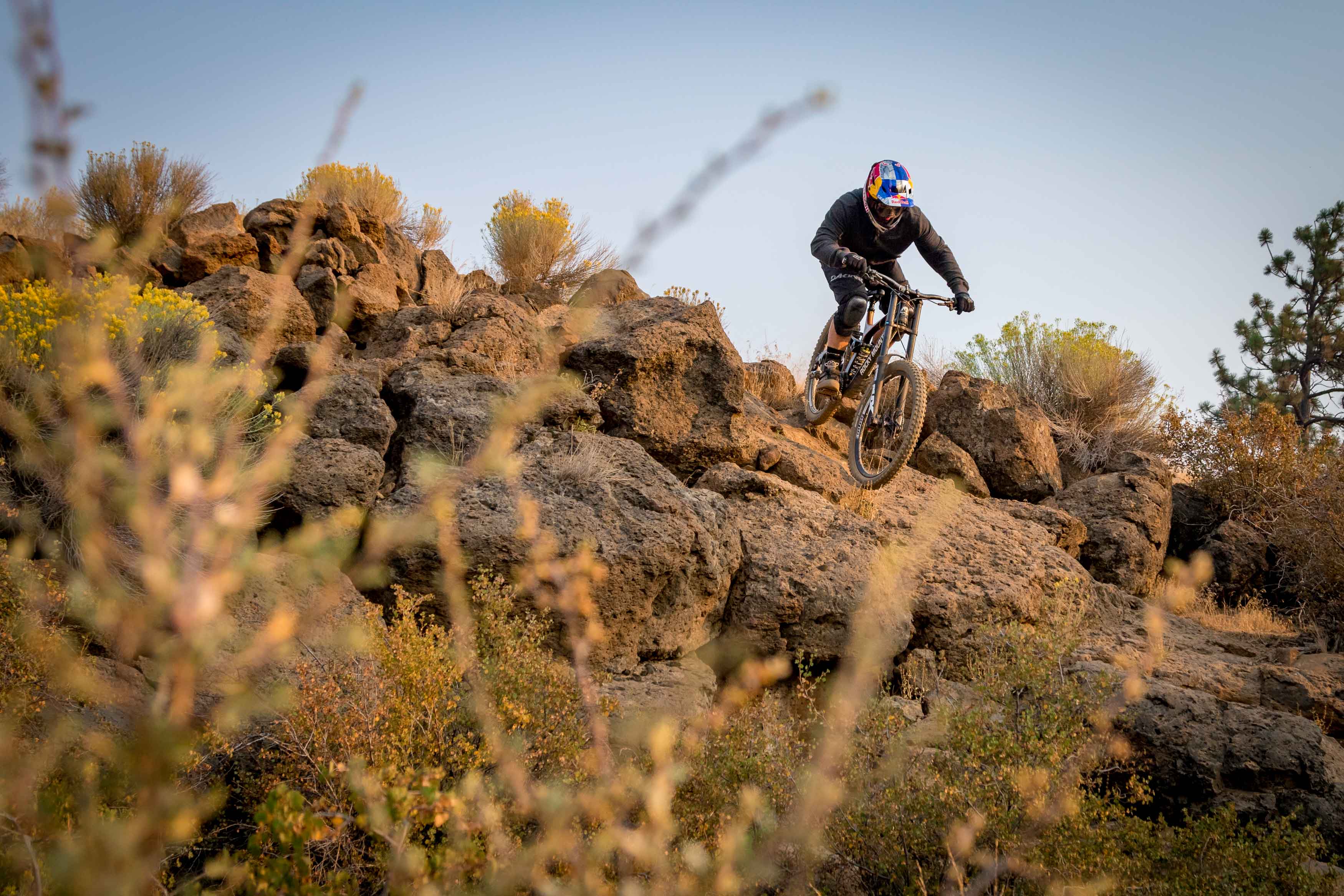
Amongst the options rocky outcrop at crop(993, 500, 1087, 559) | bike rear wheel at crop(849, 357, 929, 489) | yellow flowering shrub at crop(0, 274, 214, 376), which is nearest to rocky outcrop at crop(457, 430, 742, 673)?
bike rear wheel at crop(849, 357, 929, 489)

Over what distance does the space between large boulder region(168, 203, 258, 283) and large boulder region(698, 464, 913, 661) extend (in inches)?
227

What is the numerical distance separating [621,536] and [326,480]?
6.06 ft

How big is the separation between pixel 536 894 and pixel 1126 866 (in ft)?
7.76

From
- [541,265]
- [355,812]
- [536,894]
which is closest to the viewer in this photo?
[536,894]

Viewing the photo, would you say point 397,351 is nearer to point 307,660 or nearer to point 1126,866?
point 307,660

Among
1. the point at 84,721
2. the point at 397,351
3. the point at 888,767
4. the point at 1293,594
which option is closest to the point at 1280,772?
the point at 888,767

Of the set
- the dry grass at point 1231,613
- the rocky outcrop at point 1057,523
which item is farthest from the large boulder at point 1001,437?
the dry grass at point 1231,613

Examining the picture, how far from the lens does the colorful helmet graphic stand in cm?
733

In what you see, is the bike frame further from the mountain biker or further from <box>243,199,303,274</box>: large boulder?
<box>243,199,303,274</box>: large boulder

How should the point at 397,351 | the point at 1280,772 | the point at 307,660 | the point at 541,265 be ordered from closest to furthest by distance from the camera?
the point at 307,660, the point at 1280,772, the point at 397,351, the point at 541,265

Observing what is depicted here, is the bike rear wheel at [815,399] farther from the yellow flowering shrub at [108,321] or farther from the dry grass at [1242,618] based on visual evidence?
the yellow flowering shrub at [108,321]

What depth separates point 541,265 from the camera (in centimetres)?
1132

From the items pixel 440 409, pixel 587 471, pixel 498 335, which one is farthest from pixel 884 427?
pixel 440 409

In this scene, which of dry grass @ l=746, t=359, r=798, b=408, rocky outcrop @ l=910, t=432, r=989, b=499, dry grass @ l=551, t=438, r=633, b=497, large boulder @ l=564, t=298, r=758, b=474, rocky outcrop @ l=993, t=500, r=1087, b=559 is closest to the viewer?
dry grass @ l=551, t=438, r=633, b=497
